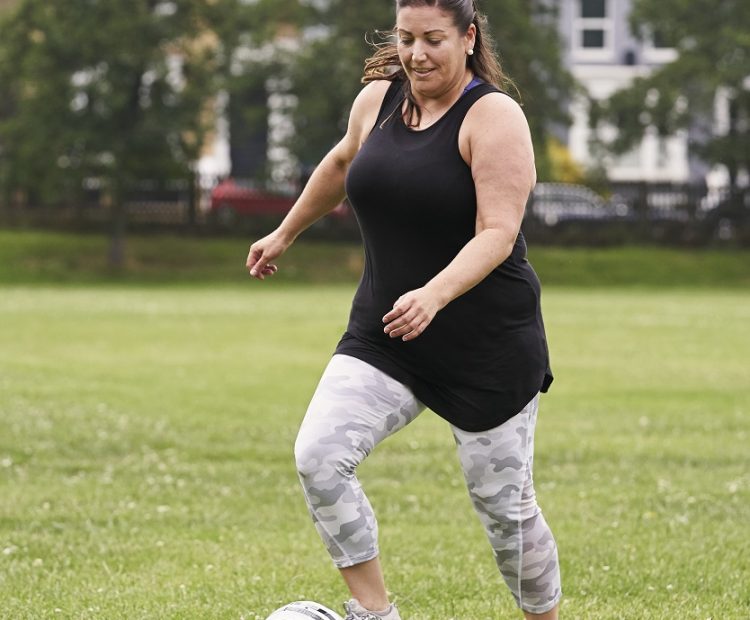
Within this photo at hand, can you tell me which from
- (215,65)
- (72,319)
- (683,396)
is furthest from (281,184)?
(683,396)

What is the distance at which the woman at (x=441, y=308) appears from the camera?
4730 mm

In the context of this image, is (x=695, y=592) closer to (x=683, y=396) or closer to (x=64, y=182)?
(x=683, y=396)

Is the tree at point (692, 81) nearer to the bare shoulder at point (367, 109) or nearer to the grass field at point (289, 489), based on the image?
the grass field at point (289, 489)

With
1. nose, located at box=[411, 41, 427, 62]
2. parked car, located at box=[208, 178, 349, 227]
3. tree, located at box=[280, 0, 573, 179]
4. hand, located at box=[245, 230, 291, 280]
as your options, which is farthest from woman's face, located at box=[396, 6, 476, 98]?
parked car, located at box=[208, 178, 349, 227]

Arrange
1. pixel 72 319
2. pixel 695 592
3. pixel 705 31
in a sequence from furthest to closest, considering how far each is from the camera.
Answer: pixel 705 31
pixel 72 319
pixel 695 592

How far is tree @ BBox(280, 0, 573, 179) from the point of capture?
39.2 meters

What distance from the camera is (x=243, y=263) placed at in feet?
127

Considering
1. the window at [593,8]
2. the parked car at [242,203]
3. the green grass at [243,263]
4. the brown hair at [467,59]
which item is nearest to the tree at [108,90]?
the green grass at [243,263]

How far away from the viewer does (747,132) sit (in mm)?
42125

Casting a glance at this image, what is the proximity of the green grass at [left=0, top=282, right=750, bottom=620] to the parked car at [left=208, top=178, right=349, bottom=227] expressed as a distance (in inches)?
885

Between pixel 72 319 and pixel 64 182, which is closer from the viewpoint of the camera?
pixel 72 319

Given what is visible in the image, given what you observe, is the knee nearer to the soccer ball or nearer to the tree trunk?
the soccer ball

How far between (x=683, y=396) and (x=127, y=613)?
936cm

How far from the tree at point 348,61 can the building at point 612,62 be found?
12885 millimetres
